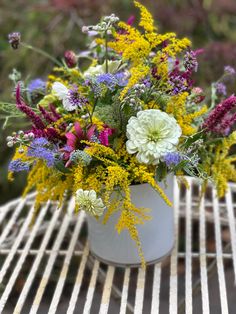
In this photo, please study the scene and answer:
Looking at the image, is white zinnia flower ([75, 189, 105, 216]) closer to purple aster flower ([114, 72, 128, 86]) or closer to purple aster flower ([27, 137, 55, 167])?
purple aster flower ([27, 137, 55, 167])

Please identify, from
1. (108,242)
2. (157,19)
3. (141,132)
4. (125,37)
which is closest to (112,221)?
(108,242)

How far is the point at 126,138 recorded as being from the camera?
902 mm

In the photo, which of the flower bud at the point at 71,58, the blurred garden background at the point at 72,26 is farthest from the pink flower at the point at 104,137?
the blurred garden background at the point at 72,26

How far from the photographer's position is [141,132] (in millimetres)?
838

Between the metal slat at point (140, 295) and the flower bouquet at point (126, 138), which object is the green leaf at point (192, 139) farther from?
the metal slat at point (140, 295)

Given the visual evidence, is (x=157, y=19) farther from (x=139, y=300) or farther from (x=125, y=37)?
(x=139, y=300)

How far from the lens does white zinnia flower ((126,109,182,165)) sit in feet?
2.74

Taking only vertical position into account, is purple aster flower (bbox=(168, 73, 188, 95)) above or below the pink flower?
above

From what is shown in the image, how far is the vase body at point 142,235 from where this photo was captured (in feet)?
3.06

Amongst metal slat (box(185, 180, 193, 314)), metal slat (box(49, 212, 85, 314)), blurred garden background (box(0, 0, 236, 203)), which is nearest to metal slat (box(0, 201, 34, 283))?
metal slat (box(49, 212, 85, 314))

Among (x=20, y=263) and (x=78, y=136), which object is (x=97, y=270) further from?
(x=78, y=136)

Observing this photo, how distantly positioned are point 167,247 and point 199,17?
3.41 feet


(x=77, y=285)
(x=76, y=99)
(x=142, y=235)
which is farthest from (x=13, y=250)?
(x=76, y=99)

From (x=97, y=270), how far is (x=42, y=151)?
0.96 feet
